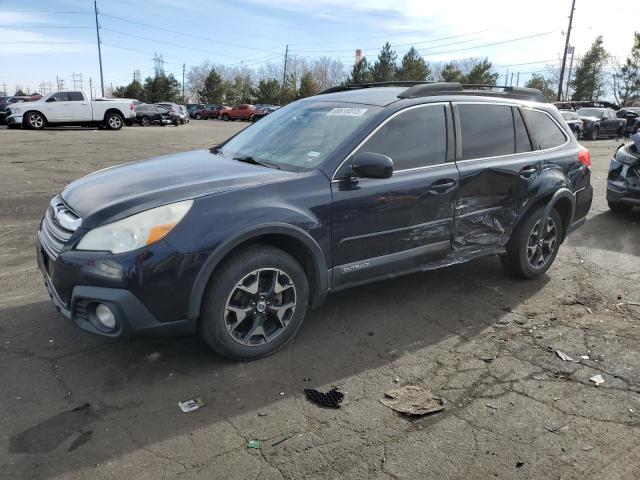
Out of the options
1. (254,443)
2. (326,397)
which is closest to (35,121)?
(326,397)

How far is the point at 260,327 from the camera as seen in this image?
333cm

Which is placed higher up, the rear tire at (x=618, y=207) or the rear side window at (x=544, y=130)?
the rear side window at (x=544, y=130)

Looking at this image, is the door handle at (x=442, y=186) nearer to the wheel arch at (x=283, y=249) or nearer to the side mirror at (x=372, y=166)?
the side mirror at (x=372, y=166)

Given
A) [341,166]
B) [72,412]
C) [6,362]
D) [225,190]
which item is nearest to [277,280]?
[225,190]

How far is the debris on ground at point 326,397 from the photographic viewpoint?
292 centimetres

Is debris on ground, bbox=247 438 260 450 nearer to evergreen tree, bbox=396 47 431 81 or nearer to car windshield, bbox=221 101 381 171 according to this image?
car windshield, bbox=221 101 381 171

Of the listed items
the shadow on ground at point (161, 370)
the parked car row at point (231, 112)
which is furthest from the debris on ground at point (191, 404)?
the parked car row at point (231, 112)

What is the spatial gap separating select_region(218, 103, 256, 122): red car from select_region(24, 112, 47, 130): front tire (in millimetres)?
26880

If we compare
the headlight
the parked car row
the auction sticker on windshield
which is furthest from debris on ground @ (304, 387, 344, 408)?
the parked car row

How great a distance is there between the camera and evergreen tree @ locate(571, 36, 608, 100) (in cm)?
5325

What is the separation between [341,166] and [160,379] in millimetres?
1826

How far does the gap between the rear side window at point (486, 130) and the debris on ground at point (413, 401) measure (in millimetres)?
2041

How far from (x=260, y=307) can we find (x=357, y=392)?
0.81 m

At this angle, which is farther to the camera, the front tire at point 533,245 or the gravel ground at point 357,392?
the front tire at point 533,245
